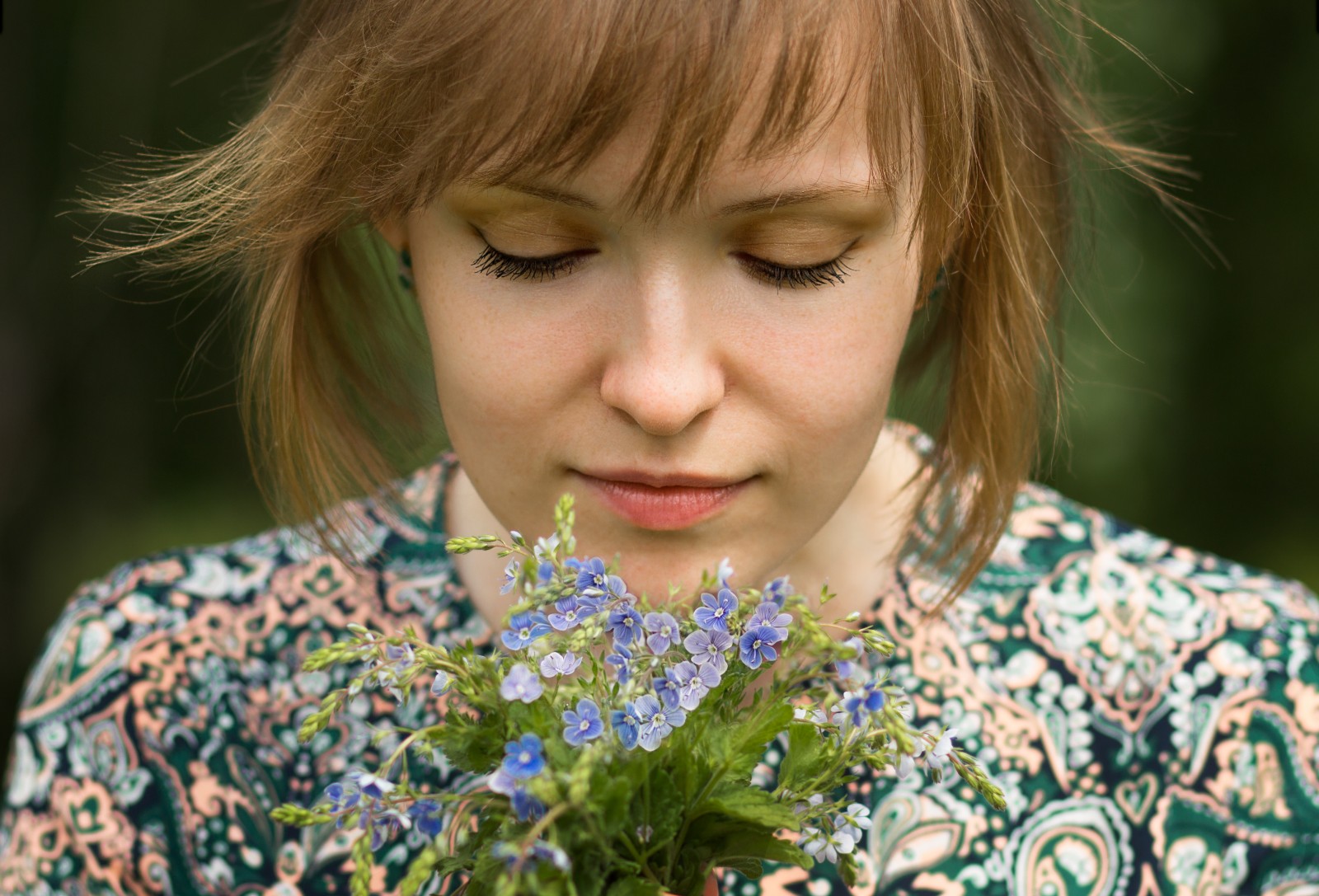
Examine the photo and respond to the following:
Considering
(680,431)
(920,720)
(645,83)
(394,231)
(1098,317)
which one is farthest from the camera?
(1098,317)

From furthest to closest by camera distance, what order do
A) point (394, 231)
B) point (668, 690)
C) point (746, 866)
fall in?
point (394, 231) < point (746, 866) < point (668, 690)

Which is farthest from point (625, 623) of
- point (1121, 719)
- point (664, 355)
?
point (1121, 719)

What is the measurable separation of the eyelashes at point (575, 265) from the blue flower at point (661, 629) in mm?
458

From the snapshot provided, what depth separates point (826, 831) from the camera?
1.09 m

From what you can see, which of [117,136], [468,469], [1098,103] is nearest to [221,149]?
[468,469]

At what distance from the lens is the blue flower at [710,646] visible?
40.3 inches

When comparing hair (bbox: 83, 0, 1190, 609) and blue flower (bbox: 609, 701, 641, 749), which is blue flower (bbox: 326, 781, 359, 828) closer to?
blue flower (bbox: 609, 701, 641, 749)

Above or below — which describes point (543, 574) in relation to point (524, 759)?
above

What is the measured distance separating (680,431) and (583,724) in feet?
1.47

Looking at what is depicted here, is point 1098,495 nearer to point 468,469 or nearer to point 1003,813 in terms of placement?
point 1003,813

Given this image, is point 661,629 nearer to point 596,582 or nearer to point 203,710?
point 596,582

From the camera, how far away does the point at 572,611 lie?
1.04 m

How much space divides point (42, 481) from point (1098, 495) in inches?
128

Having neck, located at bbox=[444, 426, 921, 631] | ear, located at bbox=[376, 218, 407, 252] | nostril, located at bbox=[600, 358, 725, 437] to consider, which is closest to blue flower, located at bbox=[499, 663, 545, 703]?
nostril, located at bbox=[600, 358, 725, 437]
